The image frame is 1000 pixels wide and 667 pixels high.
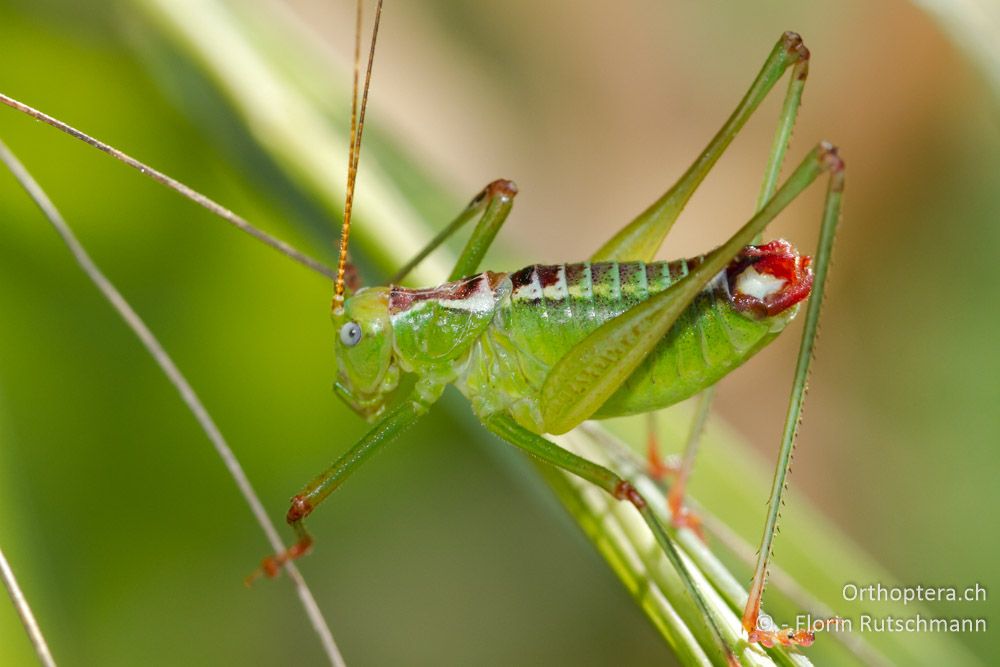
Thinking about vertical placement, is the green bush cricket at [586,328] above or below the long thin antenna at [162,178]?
below

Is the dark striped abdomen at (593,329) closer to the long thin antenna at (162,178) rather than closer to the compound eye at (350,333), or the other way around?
the compound eye at (350,333)

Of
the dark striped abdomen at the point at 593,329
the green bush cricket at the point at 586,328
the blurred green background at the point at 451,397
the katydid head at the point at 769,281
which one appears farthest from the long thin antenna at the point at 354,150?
the katydid head at the point at 769,281

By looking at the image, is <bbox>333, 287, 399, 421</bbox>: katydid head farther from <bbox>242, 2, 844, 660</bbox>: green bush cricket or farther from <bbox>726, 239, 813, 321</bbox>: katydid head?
<bbox>726, 239, 813, 321</bbox>: katydid head

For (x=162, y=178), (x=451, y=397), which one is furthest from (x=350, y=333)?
(x=162, y=178)

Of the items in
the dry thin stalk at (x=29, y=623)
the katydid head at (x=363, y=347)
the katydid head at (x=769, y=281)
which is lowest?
the dry thin stalk at (x=29, y=623)

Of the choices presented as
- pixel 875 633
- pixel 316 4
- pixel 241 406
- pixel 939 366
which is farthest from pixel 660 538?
pixel 316 4

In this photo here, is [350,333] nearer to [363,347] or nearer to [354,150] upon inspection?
[363,347]

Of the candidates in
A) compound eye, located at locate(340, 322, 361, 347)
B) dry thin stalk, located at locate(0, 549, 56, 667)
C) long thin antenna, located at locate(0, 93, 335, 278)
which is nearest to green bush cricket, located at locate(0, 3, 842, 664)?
compound eye, located at locate(340, 322, 361, 347)
